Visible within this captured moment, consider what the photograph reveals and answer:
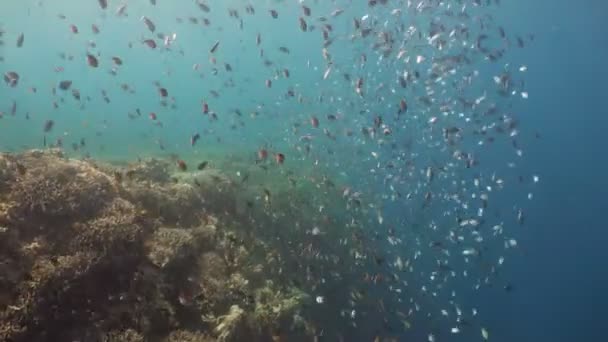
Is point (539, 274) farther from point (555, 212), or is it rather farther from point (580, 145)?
point (580, 145)

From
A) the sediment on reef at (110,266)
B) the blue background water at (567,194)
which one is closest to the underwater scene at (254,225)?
the sediment on reef at (110,266)

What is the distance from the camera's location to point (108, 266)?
6.96 metres

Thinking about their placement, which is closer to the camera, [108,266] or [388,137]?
[108,266]

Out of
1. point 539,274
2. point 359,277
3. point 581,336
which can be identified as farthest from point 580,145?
point 359,277

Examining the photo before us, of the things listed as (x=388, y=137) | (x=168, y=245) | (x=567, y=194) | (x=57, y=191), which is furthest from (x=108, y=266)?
(x=567, y=194)

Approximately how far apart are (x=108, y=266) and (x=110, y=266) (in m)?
0.03

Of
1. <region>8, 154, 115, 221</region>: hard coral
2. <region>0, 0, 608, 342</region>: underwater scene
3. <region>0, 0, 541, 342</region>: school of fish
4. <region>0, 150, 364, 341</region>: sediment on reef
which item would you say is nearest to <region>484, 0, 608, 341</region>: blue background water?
<region>0, 0, 541, 342</region>: school of fish

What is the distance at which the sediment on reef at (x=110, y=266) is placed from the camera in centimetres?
630

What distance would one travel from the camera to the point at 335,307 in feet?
49.5

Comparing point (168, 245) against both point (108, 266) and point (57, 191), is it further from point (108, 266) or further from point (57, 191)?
point (57, 191)

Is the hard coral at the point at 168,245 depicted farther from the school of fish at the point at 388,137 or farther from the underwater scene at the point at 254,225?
the school of fish at the point at 388,137

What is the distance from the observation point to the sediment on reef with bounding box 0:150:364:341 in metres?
6.30

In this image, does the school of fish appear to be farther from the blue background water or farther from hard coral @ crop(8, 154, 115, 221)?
the blue background water

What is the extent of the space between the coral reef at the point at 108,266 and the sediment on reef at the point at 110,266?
0.01 metres
